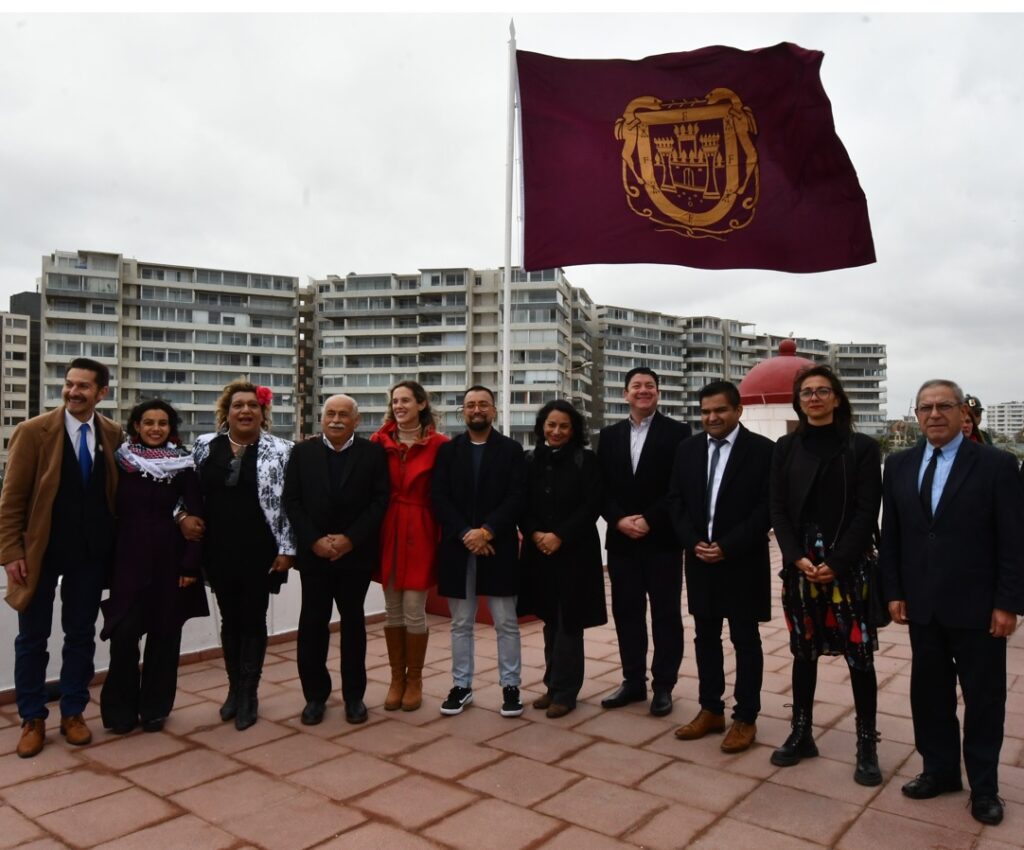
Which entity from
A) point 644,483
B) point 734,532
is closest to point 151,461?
point 644,483

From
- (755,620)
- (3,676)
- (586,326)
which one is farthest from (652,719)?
(586,326)

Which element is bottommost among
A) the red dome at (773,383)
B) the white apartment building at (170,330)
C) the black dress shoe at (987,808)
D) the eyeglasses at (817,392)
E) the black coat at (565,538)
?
the black dress shoe at (987,808)

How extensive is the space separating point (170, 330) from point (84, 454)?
7234cm

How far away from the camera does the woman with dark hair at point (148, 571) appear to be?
13.2ft

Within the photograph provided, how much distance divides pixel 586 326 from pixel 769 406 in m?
72.2

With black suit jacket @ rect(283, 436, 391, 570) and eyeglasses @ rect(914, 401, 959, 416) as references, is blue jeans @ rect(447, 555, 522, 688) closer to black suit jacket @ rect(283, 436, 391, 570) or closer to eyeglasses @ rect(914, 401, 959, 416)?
black suit jacket @ rect(283, 436, 391, 570)

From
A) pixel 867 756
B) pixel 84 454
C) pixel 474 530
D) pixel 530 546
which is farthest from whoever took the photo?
pixel 530 546

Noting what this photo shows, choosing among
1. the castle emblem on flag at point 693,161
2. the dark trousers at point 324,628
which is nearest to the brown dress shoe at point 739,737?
the dark trousers at point 324,628

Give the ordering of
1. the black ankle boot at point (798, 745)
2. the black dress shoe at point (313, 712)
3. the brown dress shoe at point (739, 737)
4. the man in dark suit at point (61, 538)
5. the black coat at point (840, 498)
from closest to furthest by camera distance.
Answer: the black coat at point (840, 498), the black ankle boot at point (798, 745), the brown dress shoe at point (739, 737), the man in dark suit at point (61, 538), the black dress shoe at point (313, 712)

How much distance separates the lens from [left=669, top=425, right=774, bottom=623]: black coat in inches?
150

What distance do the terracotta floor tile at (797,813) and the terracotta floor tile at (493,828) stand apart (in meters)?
0.77

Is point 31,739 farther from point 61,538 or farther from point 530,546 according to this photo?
point 530,546

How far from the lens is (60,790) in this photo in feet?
10.8

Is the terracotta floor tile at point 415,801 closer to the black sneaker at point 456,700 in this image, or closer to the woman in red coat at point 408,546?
the black sneaker at point 456,700
